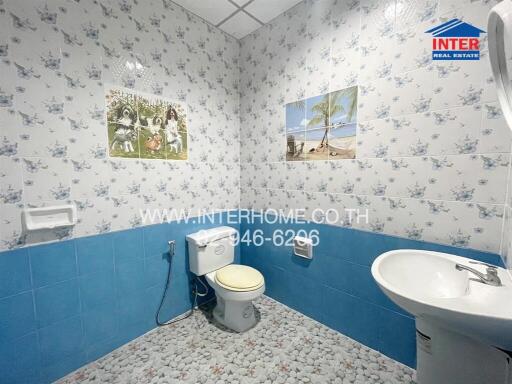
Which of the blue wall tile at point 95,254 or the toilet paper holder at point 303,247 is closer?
the blue wall tile at point 95,254

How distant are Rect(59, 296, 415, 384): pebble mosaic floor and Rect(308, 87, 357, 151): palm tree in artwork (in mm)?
1434

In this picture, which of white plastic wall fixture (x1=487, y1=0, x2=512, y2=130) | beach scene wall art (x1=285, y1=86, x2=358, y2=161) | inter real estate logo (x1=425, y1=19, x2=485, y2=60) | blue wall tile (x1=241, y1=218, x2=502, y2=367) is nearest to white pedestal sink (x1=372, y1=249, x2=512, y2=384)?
blue wall tile (x1=241, y1=218, x2=502, y2=367)

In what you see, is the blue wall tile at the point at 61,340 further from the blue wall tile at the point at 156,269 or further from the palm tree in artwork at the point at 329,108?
the palm tree in artwork at the point at 329,108

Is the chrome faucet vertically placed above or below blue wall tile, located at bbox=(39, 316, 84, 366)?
above

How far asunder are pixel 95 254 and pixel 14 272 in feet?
1.14

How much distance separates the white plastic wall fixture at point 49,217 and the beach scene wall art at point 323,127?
153 cm

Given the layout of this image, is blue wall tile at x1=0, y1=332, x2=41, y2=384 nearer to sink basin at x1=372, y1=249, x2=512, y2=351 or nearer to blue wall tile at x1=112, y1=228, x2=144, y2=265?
blue wall tile at x1=112, y1=228, x2=144, y2=265

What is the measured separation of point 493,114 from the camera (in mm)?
1046

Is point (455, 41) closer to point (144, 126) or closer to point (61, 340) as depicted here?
point (144, 126)

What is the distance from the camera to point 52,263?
4.09 feet

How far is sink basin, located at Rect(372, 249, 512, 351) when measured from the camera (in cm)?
67

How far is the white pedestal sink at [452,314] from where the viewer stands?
687 mm

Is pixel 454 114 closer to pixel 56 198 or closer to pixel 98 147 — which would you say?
pixel 98 147
